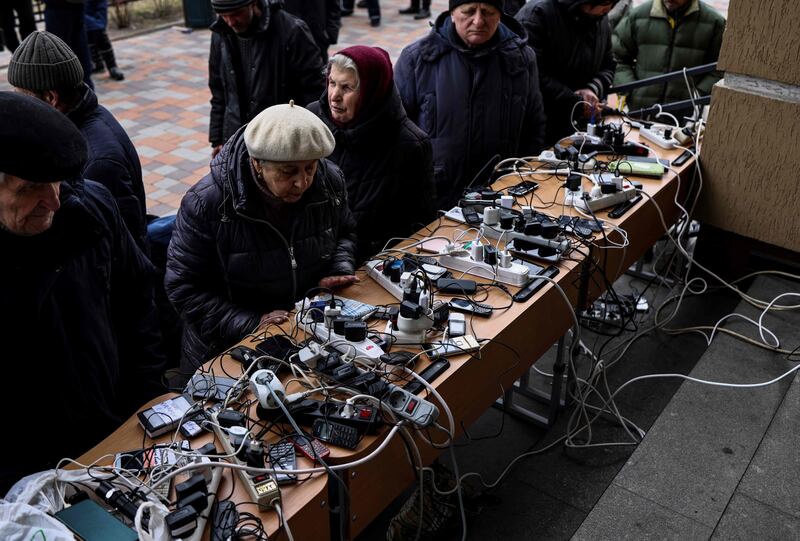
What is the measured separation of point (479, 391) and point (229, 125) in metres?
2.71

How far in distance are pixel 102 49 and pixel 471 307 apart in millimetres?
7058

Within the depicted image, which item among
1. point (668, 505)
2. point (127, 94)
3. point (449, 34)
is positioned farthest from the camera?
point (127, 94)

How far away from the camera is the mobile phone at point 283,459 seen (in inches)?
80.8

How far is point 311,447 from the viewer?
2129mm

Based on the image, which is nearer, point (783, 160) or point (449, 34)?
point (783, 160)

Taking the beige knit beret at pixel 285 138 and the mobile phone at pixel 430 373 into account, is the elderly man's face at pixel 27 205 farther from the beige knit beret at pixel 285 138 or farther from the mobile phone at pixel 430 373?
the mobile phone at pixel 430 373

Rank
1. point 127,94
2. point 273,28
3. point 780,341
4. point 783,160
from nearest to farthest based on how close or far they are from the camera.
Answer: point 780,341, point 783,160, point 273,28, point 127,94

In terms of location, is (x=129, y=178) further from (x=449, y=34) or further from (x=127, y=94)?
(x=127, y=94)

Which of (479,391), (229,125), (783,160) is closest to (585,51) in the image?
(783,160)

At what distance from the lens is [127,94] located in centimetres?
801

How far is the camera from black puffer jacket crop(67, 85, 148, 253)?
314 cm

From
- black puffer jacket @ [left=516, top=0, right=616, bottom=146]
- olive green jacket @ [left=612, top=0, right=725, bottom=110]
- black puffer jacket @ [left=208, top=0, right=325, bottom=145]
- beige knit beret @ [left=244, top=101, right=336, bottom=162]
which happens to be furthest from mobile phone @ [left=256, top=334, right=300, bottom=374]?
olive green jacket @ [left=612, top=0, right=725, bottom=110]

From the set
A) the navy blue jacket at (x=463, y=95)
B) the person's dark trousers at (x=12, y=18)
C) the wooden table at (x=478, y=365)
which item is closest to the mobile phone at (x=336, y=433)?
the wooden table at (x=478, y=365)

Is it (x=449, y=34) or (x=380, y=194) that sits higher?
(x=449, y=34)
